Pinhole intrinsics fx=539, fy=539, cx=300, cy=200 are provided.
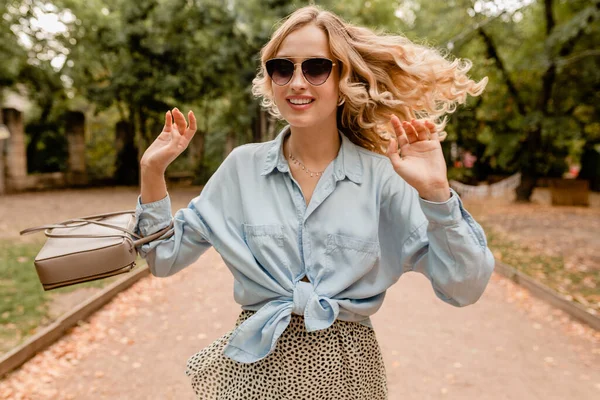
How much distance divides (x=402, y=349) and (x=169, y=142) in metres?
3.90

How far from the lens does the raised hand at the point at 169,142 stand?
1896 mm

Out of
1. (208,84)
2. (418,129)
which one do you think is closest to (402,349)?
(418,129)

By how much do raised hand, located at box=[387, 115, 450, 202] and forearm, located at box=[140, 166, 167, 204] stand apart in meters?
0.82

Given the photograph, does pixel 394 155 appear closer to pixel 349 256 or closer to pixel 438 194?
pixel 438 194

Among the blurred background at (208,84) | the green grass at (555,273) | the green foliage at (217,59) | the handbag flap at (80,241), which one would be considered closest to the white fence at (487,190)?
the blurred background at (208,84)

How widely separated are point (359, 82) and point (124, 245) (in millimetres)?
1002

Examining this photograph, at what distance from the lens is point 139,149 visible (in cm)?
2414

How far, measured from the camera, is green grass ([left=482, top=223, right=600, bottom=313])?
7055mm

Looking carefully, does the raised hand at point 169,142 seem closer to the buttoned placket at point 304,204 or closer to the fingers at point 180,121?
the fingers at point 180,121

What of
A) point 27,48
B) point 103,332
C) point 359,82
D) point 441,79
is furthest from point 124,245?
point 27,48

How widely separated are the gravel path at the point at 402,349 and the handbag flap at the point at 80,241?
2745 mm

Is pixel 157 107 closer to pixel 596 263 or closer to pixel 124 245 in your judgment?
pixel 596 263

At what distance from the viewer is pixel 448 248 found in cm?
157

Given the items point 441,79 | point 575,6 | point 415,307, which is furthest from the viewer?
point 575,6
